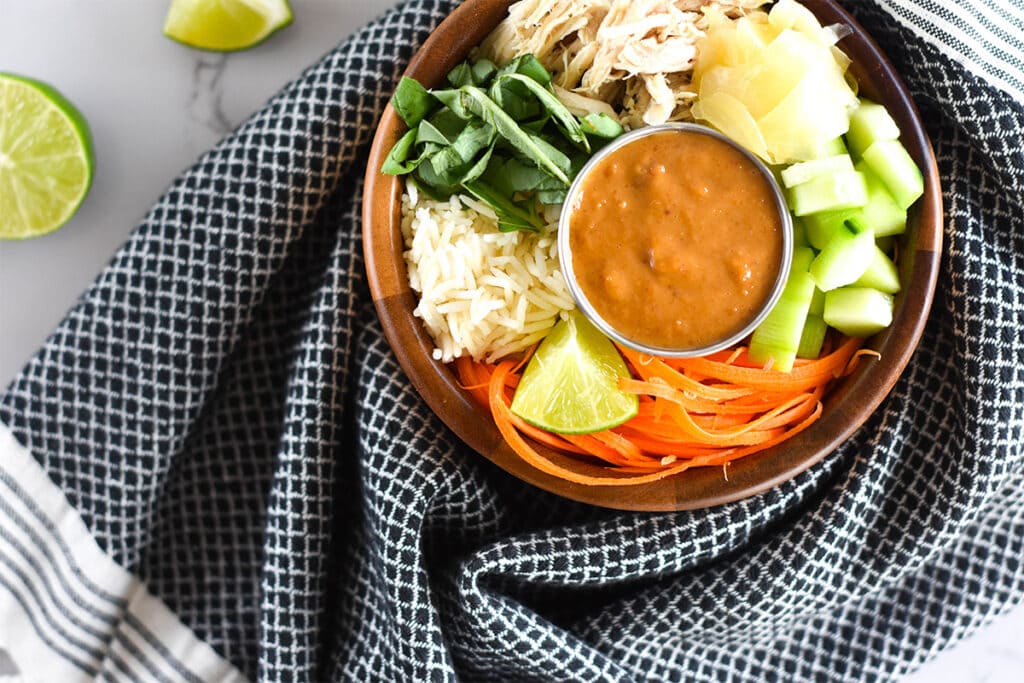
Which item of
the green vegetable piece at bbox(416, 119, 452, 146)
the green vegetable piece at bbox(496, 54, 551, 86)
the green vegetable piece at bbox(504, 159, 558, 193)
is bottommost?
the green vegetable piece at bbox(504, 159, 558, 193)

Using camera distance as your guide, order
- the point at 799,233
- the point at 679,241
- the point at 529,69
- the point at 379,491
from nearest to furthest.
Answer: the point at 679,241 → the point at 529,69 → the point at 799,233 → the point at 379,491

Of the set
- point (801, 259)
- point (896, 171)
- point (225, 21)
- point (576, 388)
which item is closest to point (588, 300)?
point (576, 388)

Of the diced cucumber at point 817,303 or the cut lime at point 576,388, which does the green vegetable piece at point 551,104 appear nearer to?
the cut lime at point 576,388

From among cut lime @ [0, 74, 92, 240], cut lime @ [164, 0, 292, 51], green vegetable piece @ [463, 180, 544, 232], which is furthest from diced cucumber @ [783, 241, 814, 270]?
cut lime @ [0, 74, 92, 240]

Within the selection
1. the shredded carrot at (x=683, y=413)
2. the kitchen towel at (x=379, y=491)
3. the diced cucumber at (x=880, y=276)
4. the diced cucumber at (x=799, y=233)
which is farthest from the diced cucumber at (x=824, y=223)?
the kitchen towel at (x=379, y=491)

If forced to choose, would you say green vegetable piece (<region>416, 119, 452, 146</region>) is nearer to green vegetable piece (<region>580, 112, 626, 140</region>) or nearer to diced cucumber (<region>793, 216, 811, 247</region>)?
green vegetable piece (<region>580, 112, 626, 140</region>)

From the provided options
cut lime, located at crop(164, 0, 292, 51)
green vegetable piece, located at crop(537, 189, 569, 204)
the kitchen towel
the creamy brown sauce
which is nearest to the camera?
the creamy brown sauce

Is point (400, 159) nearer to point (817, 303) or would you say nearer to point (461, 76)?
point (461, 76)
